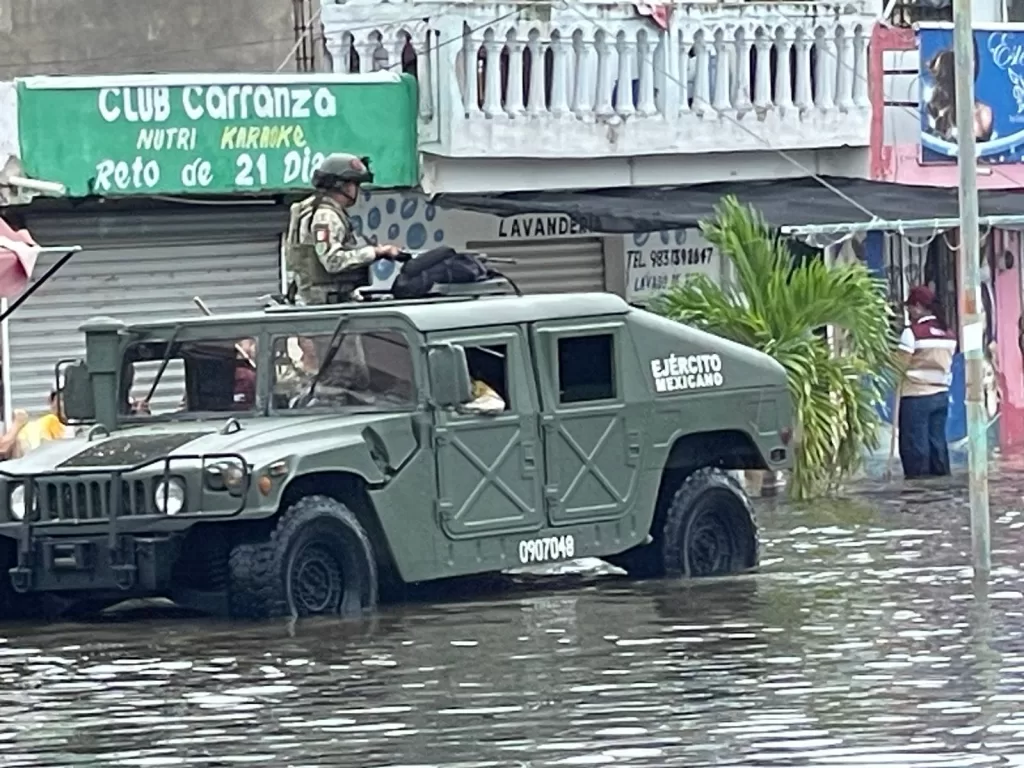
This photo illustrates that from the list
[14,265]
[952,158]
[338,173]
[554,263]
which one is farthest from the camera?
[952,158]

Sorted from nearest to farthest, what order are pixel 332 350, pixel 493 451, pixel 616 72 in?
1. pixel 332 350
2. pixel 493 451
3. pixel 616 72

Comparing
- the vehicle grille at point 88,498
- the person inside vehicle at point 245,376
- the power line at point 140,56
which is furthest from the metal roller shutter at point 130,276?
the vehicle grille at point 88,498

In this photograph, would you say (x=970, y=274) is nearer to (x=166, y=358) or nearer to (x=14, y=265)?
(x=166, y=358)

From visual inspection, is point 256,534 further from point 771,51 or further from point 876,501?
point 771,51

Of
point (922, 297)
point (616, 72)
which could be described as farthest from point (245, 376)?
point (922, 297)

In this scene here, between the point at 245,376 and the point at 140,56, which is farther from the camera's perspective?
the point at 140,56

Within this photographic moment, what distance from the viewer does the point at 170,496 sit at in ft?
45.9

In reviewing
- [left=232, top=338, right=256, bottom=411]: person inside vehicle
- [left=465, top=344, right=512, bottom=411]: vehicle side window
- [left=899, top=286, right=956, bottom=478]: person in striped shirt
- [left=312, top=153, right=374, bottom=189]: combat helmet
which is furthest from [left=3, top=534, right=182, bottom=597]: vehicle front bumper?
[left=899, top=286, right=956, bottom=478]: person in striped shirt

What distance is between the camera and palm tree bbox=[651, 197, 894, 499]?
22.3 meters

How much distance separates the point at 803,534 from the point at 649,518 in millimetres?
3588

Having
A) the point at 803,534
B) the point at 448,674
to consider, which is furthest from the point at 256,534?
the point at 803,534

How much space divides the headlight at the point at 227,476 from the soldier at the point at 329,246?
7.02 feet

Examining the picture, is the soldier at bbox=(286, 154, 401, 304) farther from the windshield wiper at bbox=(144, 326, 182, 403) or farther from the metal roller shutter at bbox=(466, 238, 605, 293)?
the metal roller shutter at bbox=(466, 238, 605, 293)

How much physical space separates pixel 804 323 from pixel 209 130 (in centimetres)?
445
